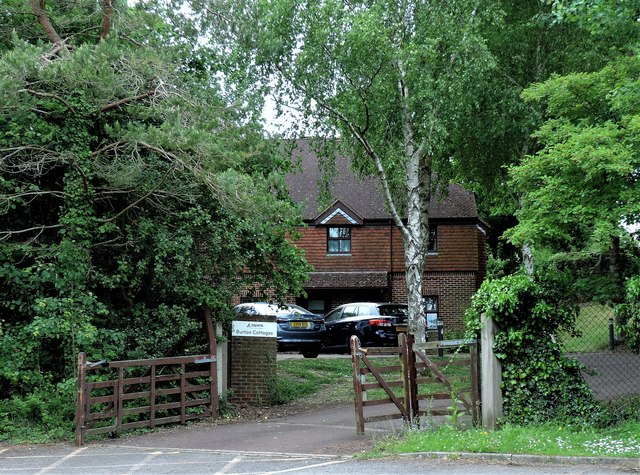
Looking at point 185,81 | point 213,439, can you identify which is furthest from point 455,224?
point 213,439

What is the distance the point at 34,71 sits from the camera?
1324 centimetres

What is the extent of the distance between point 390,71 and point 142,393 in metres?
11.3

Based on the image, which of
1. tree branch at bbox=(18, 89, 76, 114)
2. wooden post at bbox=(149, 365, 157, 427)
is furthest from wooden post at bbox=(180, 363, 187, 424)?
tree branch at bbox=(18, 89, 76, 114)

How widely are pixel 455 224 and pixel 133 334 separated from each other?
21.4 meters

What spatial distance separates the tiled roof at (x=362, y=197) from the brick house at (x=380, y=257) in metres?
0.05

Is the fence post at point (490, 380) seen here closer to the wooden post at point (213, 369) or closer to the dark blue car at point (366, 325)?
the wooden post at point (213, 369)

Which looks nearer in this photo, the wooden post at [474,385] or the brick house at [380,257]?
the wooden post at [474,385]

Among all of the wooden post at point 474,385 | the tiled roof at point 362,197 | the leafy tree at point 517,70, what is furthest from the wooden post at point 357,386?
the tiled roof at point 362,197

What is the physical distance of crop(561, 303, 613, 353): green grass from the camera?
477 inches

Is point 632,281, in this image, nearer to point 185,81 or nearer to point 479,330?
point 479,330

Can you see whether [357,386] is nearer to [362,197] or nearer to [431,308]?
[431,308]

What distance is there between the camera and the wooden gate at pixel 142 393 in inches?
498

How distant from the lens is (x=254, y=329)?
1670cm

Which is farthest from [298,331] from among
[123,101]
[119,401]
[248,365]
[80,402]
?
[80,402]
